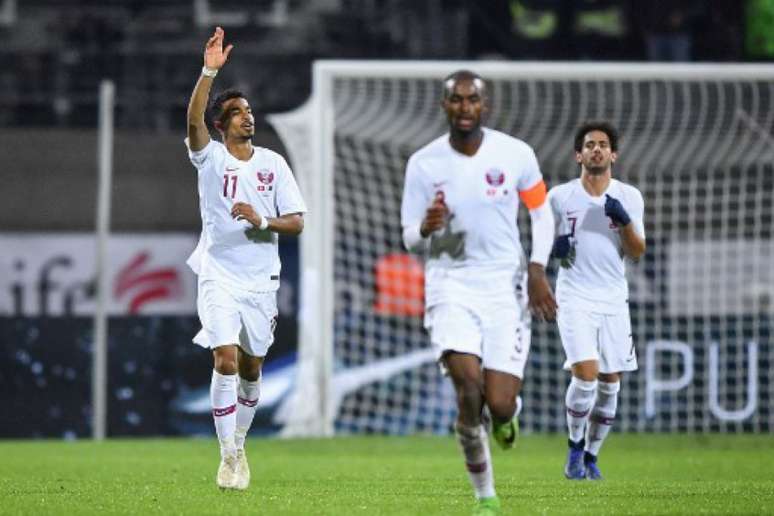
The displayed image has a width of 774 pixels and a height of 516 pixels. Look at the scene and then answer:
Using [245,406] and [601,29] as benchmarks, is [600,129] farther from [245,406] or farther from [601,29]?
[601,29]

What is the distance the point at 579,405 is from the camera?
1131 cm

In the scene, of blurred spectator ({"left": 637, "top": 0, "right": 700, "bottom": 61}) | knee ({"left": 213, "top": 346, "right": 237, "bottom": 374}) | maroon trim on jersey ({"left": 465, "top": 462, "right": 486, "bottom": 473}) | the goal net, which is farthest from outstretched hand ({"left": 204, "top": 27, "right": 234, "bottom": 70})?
blurred spectator ({"left": 637, "top": 0, "right": 700, "bottom": 61})

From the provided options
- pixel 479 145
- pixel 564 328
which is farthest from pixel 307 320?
pixel 479 145

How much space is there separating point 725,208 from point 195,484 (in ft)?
33.1

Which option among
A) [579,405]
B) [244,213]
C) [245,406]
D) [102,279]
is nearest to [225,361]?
[245,406]

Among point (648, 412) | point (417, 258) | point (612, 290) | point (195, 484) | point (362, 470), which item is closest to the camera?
point (195, 484)

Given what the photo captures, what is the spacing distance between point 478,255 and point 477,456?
37.2 inches

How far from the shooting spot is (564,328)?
1135cm

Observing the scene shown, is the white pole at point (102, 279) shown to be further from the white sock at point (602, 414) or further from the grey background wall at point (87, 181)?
the white sock at point (602, 414)

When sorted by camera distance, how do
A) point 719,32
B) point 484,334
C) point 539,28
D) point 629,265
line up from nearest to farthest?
1. point 484,334
2. point 629,265
3. point 719,32
4. point 539,28

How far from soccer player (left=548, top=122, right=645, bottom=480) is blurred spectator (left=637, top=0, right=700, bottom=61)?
45.5 feet

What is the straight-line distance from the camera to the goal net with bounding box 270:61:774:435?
1853 centimetres

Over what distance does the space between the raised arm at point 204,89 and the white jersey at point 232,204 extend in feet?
0.24

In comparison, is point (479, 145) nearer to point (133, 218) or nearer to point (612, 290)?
point (612, 290)
